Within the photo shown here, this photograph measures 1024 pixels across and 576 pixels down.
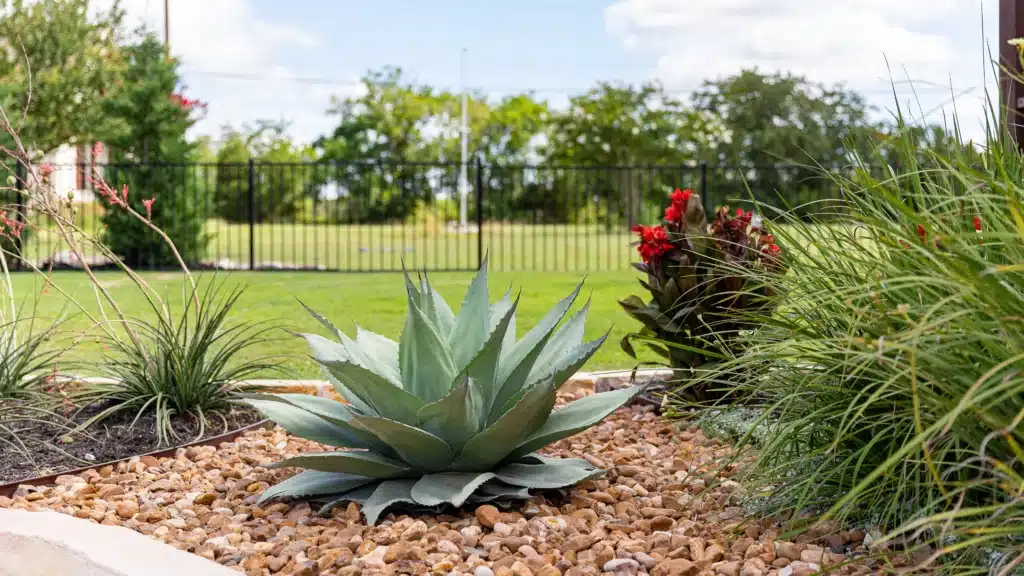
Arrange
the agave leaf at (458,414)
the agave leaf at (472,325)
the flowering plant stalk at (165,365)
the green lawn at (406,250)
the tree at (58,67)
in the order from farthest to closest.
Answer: the tree at (58,67) < the green lawn at (406,250) < the flowering plant stalk at (165,365) < the agave leaf at (472,325) < the agave leaf at (458,414)

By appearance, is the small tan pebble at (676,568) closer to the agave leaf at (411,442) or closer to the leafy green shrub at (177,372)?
the agave leaf at (411,442)

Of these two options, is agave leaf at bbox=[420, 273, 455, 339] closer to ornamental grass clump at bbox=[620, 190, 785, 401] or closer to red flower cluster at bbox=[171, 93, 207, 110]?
ornamental grass clump at bbox=[620, 190, 785, 401]

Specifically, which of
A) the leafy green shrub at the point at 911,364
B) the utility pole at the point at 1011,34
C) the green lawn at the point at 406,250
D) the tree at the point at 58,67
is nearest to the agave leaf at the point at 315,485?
the leafy green shrub at the point at 911,364

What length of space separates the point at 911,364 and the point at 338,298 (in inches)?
323

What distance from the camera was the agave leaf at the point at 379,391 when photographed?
8.86ft

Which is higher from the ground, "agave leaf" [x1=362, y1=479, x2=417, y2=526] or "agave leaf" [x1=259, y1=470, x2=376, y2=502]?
"agave leaf" [x1=362, y1=479, x2=417, y2=526]

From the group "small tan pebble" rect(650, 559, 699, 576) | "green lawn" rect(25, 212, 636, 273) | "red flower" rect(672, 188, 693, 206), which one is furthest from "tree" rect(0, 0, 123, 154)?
"small tan pebble" rect(650, 559, 699, 576)

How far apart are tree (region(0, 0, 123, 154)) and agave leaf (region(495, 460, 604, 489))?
14.7 m

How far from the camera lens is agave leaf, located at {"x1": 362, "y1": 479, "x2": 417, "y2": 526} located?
265 centimetres

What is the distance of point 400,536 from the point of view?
2.56 metres

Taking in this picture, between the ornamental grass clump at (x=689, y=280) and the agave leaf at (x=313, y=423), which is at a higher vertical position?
the ornamental grass clump at (x=689, y=280)

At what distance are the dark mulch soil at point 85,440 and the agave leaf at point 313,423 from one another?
3.12 feet

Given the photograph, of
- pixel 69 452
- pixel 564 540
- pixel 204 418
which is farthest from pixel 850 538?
pixel 69 452

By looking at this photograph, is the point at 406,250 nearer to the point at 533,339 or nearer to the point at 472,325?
the point at 533,339
